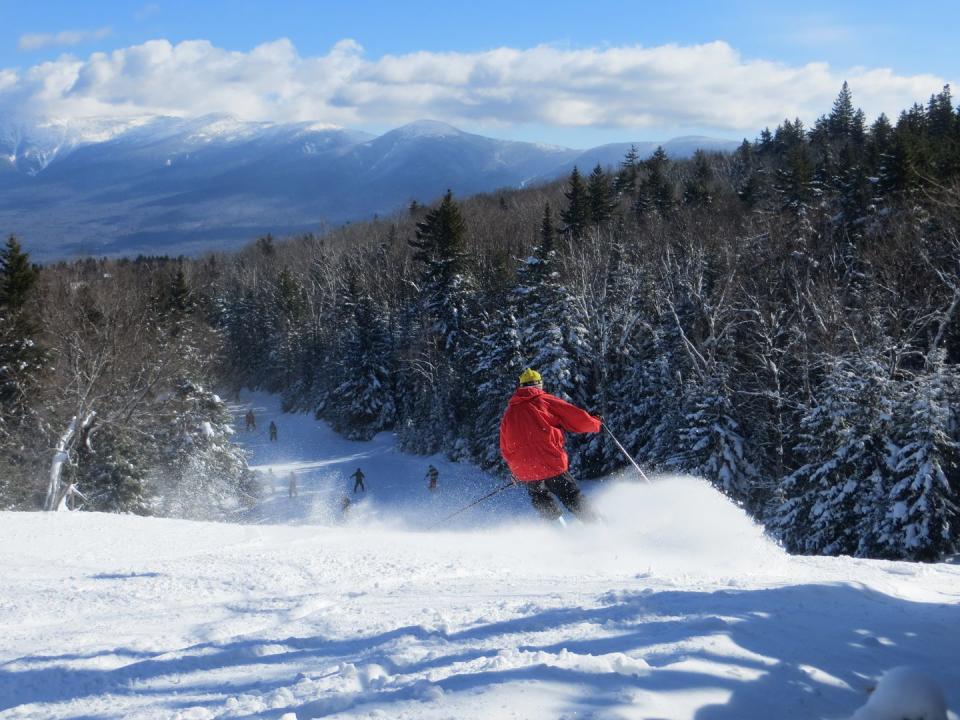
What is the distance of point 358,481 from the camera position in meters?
36.9

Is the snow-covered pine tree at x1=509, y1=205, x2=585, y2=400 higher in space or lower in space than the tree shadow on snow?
higher

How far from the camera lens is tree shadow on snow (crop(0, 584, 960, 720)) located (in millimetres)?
3422

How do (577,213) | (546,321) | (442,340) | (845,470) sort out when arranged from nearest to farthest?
(845,470)
(546,321)
(442,340)
(577,213)

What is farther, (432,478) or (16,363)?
(432,478)

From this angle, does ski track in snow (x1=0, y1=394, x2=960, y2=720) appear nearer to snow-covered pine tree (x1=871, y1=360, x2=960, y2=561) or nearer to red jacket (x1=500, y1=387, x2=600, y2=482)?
red jacket (x1=500, y1=387, x2=600, y2=482)

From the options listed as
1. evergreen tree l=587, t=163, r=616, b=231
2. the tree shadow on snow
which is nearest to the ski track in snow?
the tree shadow on snow

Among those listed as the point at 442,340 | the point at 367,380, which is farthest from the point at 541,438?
the point at 367,380

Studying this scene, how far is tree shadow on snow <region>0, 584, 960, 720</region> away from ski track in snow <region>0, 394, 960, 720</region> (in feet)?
0.05

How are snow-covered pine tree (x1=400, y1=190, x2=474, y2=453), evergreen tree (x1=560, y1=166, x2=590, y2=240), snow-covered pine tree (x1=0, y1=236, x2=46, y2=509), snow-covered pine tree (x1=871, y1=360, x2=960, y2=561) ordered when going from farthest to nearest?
evergreen tree (x1=560, y1=166, x2=590, y2=240)
snow-covered pine tree (x1=400, y1=190, x2=474, y2=453)
snow-covered pine tree (x1=0, y1=236, x2=46, y2=509)
snow-covered pine tree (x1=871, y1=360, x2=960, y2=561)

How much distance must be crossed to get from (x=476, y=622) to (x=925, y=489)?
1239 cm

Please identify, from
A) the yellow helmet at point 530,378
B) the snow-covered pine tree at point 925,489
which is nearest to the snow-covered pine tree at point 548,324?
the snow-covered pine tree at point 925,489

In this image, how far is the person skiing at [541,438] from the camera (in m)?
8.76

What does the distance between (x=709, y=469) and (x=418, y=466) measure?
67.1 ft

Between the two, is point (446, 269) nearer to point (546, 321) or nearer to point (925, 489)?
point (546, 321)
